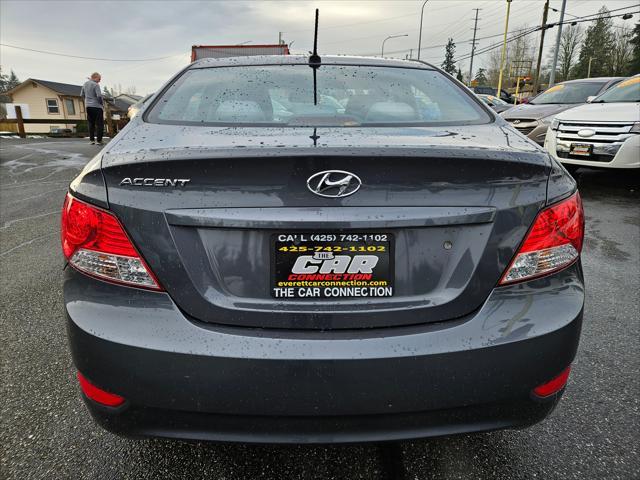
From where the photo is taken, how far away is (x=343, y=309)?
52.0 inches

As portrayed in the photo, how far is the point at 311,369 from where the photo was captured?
1268mm

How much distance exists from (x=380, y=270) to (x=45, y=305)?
2584mm

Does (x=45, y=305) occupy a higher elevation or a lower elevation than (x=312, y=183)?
lower

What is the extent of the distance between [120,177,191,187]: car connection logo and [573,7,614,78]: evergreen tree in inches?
2799

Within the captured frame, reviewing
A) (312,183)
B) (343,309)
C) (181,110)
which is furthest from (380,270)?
(181,110)

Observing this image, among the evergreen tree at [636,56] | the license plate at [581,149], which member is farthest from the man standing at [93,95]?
the evergreen tree at [636,56]

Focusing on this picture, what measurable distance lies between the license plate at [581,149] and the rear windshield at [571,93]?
3.23m

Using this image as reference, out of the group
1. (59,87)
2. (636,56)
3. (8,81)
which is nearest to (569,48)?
(636,56)

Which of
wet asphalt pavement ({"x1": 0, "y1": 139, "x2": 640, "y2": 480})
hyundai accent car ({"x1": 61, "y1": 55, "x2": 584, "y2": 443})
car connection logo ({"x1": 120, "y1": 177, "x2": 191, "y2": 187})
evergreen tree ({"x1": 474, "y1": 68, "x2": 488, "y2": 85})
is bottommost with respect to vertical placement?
wet asphalt pavement ({"x1": 0, "y1": 139, "x2": 640, "y2": 480})

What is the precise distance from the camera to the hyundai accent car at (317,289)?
1275 mm

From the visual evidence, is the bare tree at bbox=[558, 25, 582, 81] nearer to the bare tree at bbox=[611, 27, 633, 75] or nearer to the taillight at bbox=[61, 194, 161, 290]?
the bare tree at bbox=[611, 27, 633, 75]

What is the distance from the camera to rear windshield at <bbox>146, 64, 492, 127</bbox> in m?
1.87

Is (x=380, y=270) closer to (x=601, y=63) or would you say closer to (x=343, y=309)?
(x=343, y=309)

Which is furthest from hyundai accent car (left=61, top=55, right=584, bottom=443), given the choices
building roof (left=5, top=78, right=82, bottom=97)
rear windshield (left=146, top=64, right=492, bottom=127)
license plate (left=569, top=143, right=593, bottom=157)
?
building roof (left=5, top=78, right=82, bottom=97)
